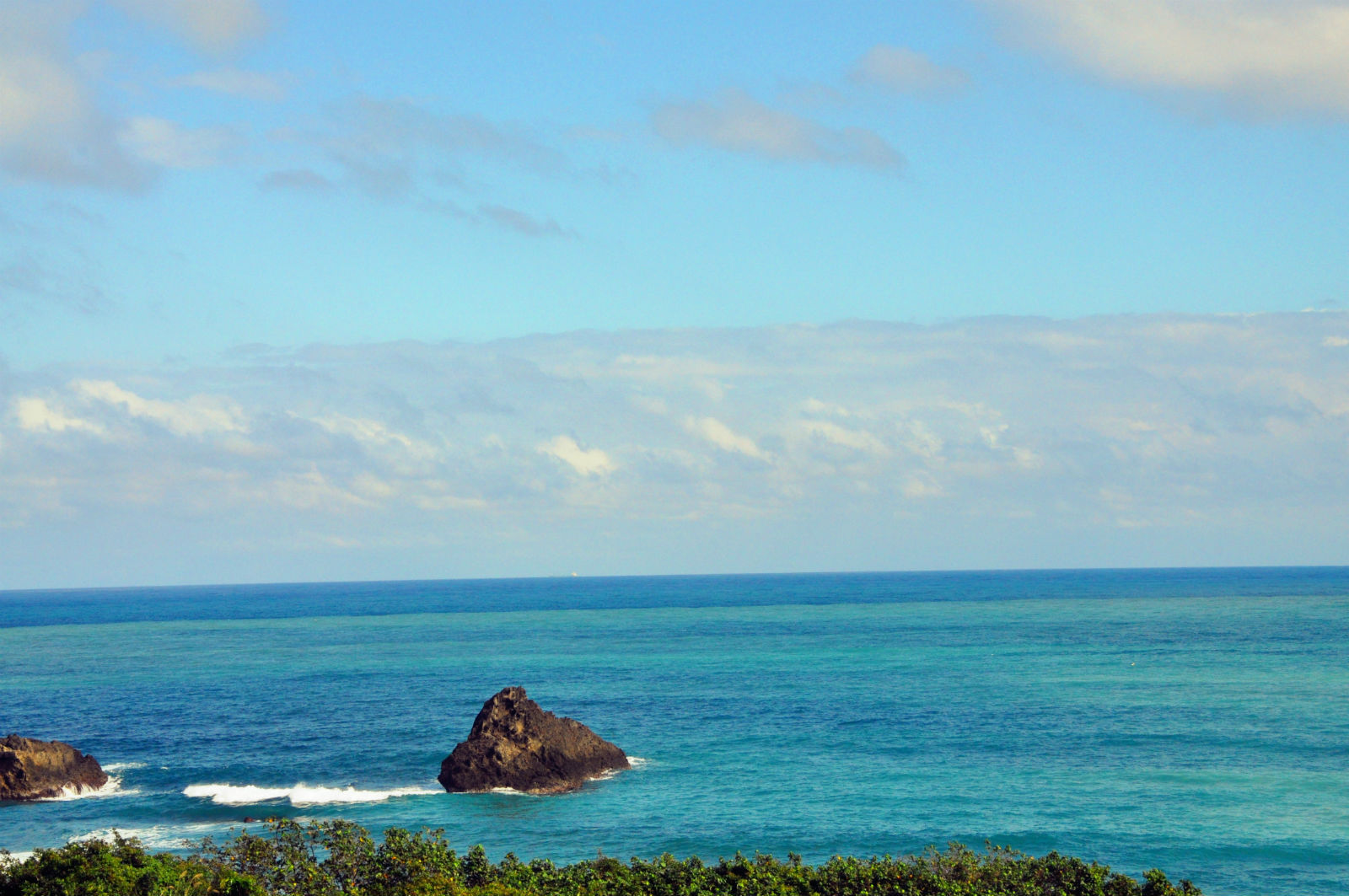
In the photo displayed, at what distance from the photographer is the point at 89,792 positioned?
229ft

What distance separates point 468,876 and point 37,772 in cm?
4520

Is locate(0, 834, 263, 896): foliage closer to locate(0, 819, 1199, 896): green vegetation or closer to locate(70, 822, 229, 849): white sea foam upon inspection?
locate(0, 819, 1199, 896): green vegetation

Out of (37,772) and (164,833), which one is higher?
(37,772)

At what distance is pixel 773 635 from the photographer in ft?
577

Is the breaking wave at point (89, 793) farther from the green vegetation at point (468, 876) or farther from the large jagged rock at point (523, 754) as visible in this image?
the green vegetation at point (468, 876)

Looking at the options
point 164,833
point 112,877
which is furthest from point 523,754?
point 112,877

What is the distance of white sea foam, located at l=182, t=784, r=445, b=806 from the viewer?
219 ft

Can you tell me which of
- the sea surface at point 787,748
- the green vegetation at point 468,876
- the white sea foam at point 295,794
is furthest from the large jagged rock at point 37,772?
the green vegetation at point 468,876

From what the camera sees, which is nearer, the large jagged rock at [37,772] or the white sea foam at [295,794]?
the white sea foam at [295,794]

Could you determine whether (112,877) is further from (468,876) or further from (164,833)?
(164,833)

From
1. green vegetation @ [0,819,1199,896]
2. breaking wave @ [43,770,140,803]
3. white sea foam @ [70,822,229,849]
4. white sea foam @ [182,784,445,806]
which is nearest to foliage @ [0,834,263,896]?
green vegetation @ [0,819,1199,896]

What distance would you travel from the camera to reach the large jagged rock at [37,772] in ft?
226

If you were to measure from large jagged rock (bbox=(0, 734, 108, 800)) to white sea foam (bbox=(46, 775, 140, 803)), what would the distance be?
0.07 m

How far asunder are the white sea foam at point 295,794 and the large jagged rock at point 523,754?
2.46 meters
